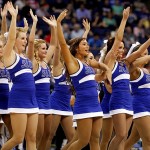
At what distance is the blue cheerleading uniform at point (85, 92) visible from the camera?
393 inches

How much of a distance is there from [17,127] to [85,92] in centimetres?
114

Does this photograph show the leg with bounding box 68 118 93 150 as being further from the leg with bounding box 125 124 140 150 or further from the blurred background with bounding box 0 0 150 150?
the blurred background with bounding box 0 0 150 150

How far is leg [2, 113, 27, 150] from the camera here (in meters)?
9.66

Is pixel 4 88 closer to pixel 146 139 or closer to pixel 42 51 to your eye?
pixel 42 51

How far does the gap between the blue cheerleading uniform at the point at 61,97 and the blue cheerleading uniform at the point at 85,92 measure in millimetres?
1270

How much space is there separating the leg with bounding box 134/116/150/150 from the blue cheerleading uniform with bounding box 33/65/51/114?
4.65ft

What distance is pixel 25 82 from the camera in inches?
388

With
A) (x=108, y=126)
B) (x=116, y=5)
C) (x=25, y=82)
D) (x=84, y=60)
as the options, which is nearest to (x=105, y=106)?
(x=108, y=126)

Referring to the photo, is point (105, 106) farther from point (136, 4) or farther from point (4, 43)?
A: point (136, 4)

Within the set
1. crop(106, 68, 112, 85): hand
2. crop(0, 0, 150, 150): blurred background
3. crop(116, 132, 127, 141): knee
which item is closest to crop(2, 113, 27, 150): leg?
crop(106, 68, 112, 85): hand

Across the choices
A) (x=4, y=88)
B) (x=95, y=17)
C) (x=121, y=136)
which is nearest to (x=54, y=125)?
(x=4, y=88)

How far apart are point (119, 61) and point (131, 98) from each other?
24.0 inches

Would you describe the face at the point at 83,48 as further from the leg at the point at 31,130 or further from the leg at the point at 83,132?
the leg at the point at 31,130

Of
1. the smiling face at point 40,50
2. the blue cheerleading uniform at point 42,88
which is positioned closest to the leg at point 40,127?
the blue cheerleading uniform at point 42,88
